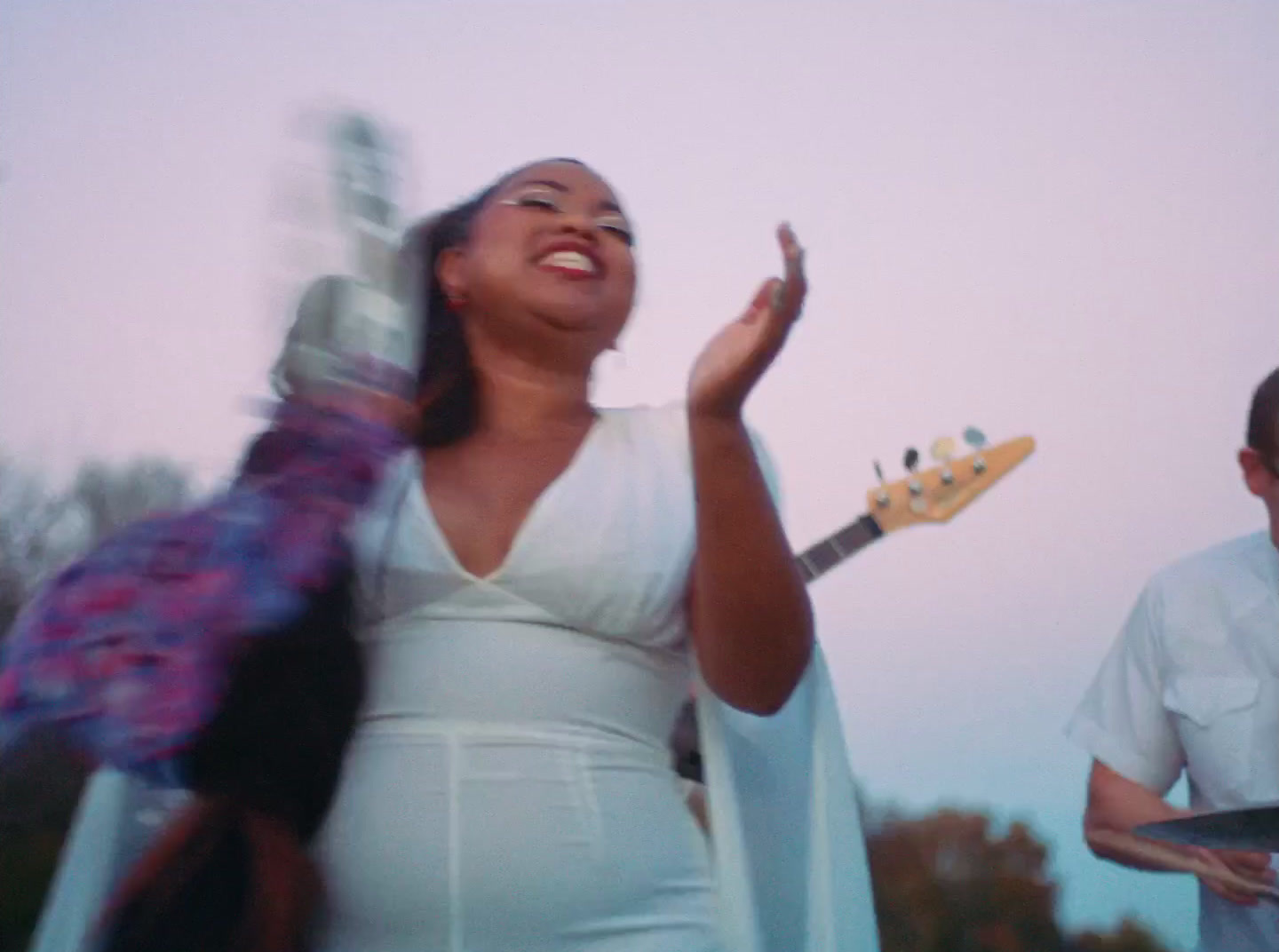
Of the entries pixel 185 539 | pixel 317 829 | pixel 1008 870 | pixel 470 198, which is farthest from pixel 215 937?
pixel 1008 870

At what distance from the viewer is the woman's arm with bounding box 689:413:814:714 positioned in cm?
123

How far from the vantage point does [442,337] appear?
1645 mm

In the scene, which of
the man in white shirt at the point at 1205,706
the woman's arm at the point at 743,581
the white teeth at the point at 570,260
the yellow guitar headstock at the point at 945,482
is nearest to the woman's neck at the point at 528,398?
the white teeth at the point at 570,260

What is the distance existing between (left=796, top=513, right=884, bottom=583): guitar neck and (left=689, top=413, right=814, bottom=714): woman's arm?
2.54 m

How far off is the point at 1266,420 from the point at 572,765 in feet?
5.08

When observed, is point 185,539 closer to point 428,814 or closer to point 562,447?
point 428,814

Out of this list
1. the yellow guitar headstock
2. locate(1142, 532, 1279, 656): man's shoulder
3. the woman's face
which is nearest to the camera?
the woman's face

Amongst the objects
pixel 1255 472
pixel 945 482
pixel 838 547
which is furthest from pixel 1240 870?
pixel 838 547

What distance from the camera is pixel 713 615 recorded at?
1301 mm

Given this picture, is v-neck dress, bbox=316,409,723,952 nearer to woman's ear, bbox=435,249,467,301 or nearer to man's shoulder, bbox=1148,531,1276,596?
woman's ear, bbox=435,249,467,301

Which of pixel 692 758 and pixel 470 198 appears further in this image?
pixel 470 198

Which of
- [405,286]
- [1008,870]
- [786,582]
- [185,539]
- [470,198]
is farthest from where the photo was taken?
[1008,870]

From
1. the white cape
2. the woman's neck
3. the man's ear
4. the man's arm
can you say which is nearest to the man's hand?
the man's arm

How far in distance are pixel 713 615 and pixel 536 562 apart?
16 cm
